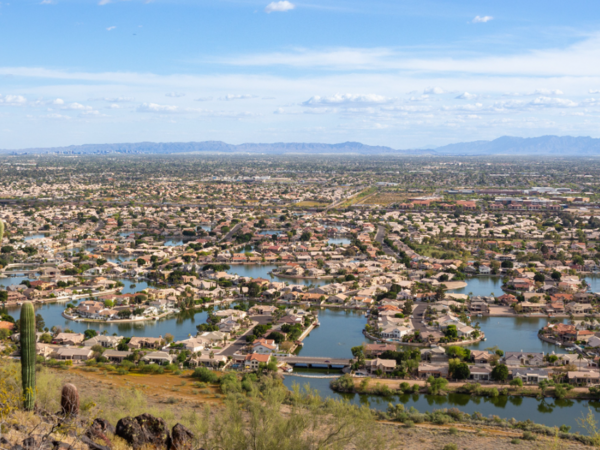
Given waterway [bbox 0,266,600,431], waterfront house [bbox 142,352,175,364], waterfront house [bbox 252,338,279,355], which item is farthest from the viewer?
waterfront house [bbox 252,338,279,355]

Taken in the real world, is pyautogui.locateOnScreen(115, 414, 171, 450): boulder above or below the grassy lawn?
below

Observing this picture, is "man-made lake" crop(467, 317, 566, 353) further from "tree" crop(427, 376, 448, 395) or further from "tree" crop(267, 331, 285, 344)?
"tree" crop(267, 331, 285, 344)

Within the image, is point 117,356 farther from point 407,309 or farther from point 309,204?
point 309,204

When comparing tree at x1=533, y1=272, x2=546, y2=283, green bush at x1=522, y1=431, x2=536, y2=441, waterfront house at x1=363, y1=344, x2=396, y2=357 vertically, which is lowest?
green bush at x1=522, y1=431, x2=536, y2=441

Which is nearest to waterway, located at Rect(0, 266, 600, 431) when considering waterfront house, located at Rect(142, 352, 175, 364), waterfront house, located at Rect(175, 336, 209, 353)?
waterfront house, located at Rect(175, 336, 209, 353)

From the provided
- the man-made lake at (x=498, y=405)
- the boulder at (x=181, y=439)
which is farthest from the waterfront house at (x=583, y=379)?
the boulder at (x=181, y=439)

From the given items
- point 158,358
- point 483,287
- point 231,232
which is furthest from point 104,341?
point 231,232
